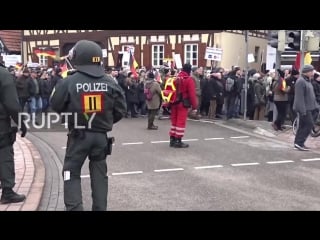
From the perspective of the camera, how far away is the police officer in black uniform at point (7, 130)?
225 inches

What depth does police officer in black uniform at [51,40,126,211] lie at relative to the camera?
16.7ft

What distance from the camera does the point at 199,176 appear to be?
25.5 ft

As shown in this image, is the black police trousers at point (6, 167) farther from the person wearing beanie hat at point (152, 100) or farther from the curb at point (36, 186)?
the person wearing beanie hat at point (152, 100)

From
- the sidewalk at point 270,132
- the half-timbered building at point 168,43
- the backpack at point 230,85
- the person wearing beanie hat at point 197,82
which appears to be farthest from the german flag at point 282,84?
the half-timbered building at point 168,43

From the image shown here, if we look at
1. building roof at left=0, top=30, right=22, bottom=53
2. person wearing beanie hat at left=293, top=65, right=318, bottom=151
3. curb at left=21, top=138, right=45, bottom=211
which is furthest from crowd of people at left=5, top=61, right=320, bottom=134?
building roof at left=0, top=30, right=22, bottom=53

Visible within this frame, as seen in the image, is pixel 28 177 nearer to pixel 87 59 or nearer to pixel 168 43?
pixel 87 59

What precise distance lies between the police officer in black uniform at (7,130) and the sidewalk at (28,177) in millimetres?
162

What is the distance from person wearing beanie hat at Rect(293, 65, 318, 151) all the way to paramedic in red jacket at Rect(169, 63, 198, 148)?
217 cm

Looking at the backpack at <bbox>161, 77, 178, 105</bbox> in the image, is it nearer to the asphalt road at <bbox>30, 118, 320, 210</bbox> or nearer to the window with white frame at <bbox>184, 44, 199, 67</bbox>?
the asphalt road at <bbox>30, 118, 320, 210</bbox>
